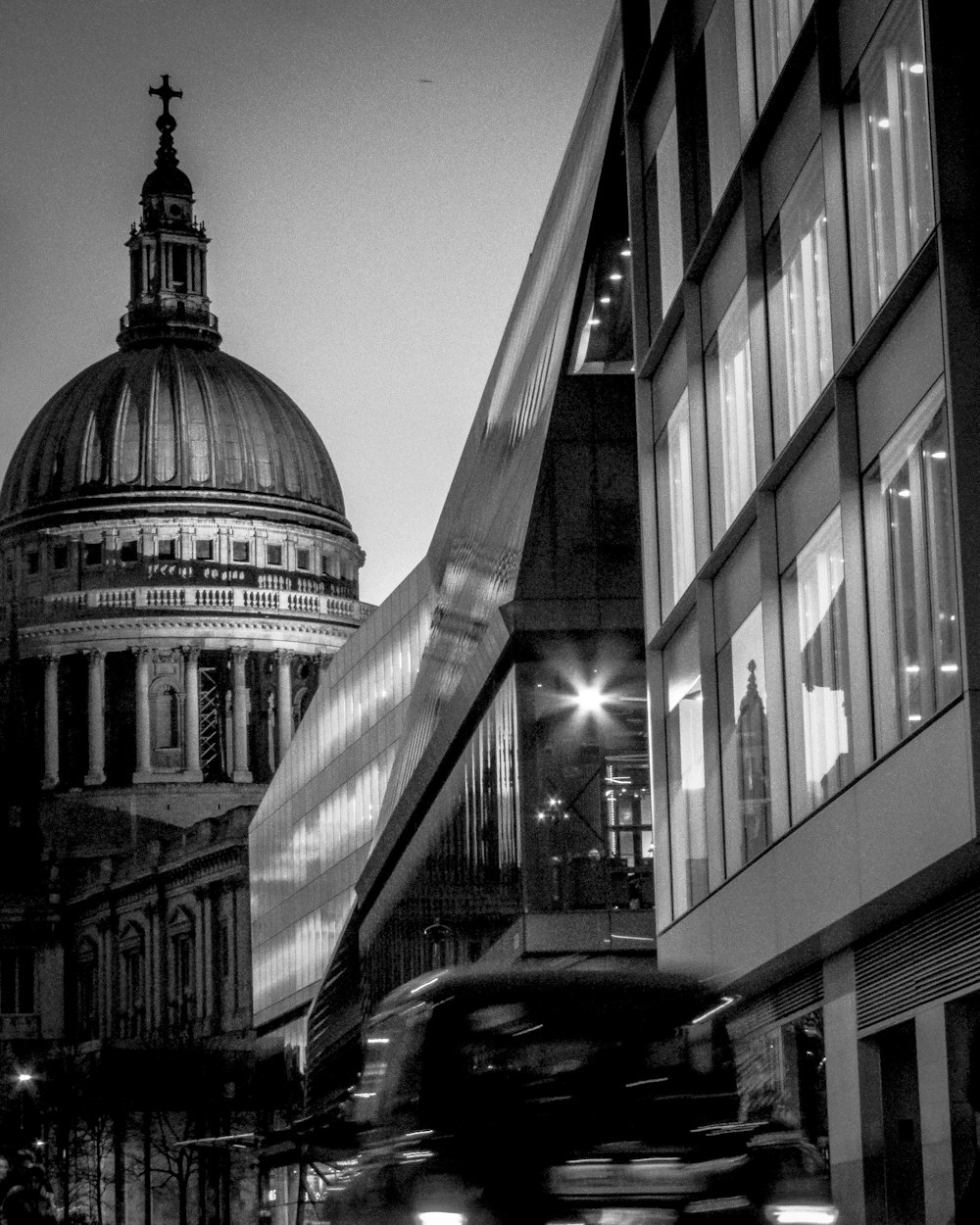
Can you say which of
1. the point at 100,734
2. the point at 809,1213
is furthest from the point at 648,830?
the point at 100,734

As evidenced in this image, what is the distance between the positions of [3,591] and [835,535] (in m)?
158

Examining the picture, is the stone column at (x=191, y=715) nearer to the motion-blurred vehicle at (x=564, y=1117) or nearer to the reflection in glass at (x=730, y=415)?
the reflection in glass at (x=730, y=415)

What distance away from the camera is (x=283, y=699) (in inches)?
6998

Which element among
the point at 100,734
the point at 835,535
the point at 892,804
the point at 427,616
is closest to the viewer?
the point at 892,804

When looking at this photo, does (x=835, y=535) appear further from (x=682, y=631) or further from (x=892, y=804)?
(x=682, y=631)

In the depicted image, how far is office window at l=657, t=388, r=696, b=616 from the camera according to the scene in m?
38.2

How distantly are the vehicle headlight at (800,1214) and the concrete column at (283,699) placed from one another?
15578cm

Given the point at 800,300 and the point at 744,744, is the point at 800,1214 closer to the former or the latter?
the point at 800,300

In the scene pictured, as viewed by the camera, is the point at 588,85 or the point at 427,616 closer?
the point at 588,85

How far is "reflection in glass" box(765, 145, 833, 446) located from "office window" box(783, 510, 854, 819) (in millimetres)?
1594

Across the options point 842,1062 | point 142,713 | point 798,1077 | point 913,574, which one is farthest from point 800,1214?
point 142,713

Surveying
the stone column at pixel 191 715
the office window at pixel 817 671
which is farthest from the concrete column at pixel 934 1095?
the stone column at pixel 191 715

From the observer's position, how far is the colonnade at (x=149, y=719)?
175750mm

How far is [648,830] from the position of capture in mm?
51812
